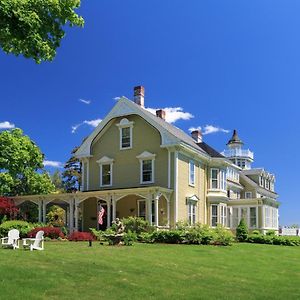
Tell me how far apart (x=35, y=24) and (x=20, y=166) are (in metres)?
31.3

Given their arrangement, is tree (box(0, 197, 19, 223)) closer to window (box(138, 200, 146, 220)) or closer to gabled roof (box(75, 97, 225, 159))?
gabled roof (box(75, 97, 225, 159))

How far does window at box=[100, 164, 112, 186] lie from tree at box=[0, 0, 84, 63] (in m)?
23.6

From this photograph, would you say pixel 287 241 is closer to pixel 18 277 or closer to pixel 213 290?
pixel 213 290

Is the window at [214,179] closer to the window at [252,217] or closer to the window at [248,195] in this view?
the window at [252,217]

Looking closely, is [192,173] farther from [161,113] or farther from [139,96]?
[139,96]

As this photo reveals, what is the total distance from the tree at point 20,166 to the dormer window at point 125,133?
1005cm

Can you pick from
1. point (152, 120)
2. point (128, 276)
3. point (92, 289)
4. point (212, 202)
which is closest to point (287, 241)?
point (212, 202)

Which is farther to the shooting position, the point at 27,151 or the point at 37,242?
the point at 27,151

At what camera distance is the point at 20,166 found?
1558 inches

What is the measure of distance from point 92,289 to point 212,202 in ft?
86.6

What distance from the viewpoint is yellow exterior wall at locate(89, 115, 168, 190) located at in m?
31.6

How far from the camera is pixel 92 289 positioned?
1040 cm

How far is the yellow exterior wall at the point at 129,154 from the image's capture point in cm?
3161

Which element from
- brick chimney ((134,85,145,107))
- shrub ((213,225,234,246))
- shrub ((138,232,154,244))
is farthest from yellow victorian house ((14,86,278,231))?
shrub ((213,225,234,246))
